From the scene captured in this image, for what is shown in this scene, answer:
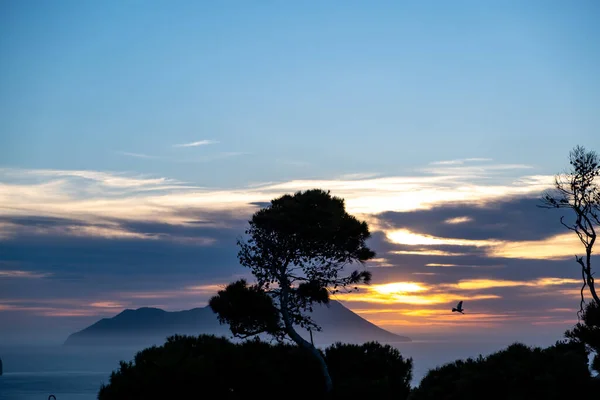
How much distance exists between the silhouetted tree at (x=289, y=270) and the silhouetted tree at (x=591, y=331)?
996 cm

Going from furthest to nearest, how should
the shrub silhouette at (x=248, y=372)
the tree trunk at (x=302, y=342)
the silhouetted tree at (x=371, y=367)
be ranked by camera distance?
the silhouetted tree at (x=371, y=367) → the tree trunk at (x=302, y=342) → the shrub silhouette at (x=248, y=372)

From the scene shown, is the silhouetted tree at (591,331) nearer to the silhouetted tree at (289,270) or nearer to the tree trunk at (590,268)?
the tree trunk at (590,268)

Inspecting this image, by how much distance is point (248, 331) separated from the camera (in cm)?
3183

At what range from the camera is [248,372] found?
31.1 meters

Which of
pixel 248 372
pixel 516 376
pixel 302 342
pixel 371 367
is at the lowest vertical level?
pixel 516 376

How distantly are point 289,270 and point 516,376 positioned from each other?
1070 centimetres

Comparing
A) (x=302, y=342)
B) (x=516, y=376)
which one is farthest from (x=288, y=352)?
(x=516, y=376)

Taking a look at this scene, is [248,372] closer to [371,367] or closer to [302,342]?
[302,342]

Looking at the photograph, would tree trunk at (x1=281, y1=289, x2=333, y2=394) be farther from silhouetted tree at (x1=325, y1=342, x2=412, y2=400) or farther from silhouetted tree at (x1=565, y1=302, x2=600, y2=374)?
silhouetted tree at (x1=565, y1=302, x2=600, y2=374)

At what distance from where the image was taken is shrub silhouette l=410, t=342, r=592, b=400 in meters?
25.7

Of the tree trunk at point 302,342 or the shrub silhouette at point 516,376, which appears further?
the tree trunk at point 302,342

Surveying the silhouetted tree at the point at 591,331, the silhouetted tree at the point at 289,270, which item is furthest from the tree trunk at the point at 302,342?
the silhouetted tree at the point at 591,331

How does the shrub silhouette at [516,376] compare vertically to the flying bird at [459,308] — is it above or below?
below

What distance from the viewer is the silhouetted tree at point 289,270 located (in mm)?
31516
